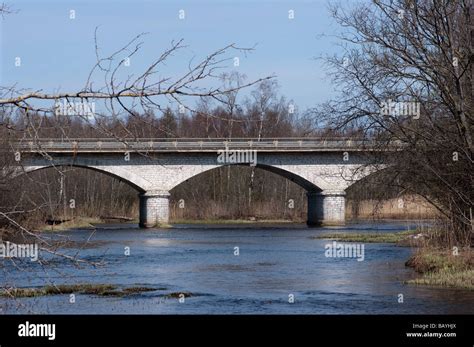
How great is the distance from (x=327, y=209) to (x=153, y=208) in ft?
35.8

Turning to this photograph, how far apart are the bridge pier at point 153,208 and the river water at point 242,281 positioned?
65.2 feet

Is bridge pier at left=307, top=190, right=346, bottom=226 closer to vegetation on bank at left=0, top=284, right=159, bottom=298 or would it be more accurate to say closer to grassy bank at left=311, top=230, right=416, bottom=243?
grassy bank at left=311, top=230, right=416, bottom=243

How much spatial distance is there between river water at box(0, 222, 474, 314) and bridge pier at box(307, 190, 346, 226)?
22.0 metres

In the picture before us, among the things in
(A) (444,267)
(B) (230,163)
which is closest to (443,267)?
(A) (444,267)

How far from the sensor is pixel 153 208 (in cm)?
5506

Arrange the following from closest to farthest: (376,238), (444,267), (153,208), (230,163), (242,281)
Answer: (444,267), (242,281), (376,238), (153,208), (230,163)

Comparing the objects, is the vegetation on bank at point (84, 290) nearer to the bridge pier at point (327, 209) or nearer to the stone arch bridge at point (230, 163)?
the stone arch bridge at point (230, 163)

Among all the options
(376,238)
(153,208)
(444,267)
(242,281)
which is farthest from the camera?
(153,208)

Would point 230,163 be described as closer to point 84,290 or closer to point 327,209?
point 327,209

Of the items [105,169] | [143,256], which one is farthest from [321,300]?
[105,169]

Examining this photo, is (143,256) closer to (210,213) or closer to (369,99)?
(369,99)

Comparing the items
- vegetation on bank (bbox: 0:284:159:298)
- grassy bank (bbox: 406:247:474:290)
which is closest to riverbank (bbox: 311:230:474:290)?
grassy bank (bbox: 406:247:474:290)
